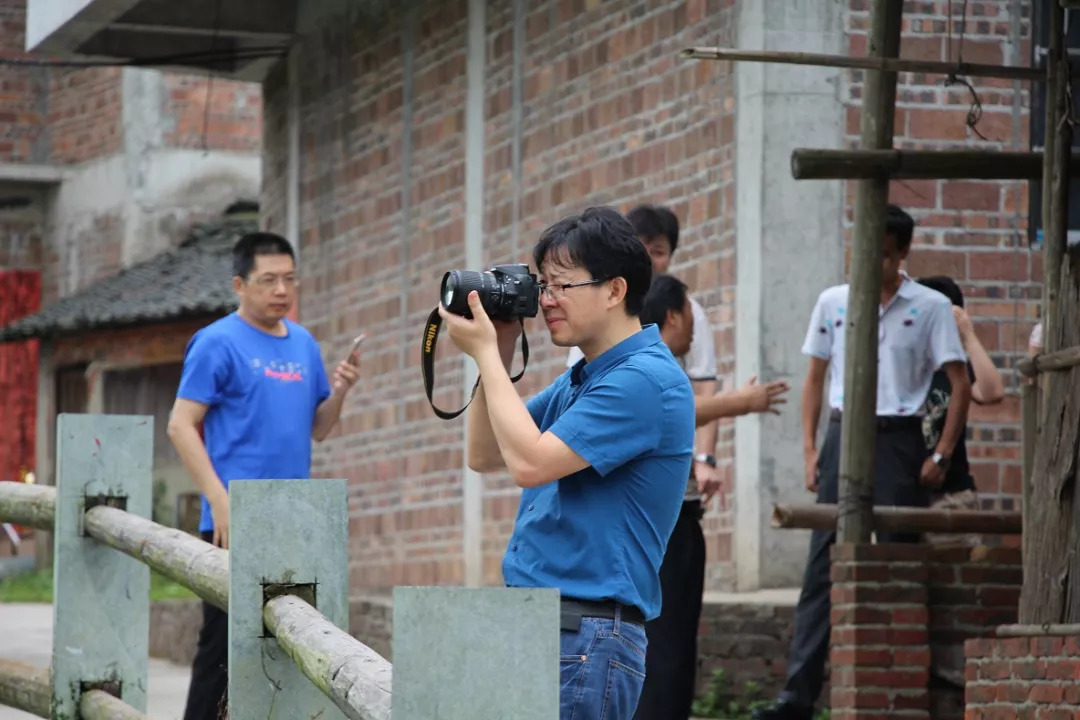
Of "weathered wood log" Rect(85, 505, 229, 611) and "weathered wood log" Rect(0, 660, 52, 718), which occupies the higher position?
"weathered wood log" Rect(85, 505, 229, 611)

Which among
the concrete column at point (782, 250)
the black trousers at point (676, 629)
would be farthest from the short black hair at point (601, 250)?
the concrete column at point (782, 250)

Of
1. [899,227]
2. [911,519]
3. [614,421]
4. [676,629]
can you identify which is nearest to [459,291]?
[614,421]

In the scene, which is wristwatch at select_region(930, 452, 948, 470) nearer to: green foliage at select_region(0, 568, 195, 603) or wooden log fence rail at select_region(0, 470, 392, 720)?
wooden log fence rail at select_region(0, 470, 392, 720)

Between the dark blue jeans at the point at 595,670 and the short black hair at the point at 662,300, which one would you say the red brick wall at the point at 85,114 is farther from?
the dark blue jeans at the point at 595,670

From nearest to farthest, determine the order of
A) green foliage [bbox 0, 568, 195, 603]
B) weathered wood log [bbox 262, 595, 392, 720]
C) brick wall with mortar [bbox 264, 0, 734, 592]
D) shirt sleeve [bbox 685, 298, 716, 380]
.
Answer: weathered wood log [bbox 262, 595, 392, 720] < shirt sleeve [bbox 685, 298, 716, 380] < brick wall with mortar [bbox 264, 0, 734, 592] < green foliage [bbox 0, 568, 195, 603]

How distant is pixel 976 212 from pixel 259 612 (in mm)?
6000

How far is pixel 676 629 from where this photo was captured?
626 cm

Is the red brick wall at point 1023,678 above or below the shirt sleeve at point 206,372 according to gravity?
below

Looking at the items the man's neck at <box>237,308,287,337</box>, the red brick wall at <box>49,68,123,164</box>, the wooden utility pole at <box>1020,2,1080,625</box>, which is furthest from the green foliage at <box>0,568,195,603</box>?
the wooden utility pole at <box>1020,2,1080,625</box>

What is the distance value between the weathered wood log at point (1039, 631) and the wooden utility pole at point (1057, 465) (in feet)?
0.11

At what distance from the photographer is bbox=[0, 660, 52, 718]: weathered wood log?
A: 5973mm

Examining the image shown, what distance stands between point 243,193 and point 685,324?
17861 millimetres

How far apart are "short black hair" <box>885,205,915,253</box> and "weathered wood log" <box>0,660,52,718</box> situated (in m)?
3.32

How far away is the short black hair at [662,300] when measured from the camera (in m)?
6.15
